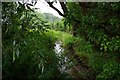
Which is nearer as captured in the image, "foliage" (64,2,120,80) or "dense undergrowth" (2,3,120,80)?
"dense undergrowth" (2,3,120,80)

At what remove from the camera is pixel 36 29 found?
5.43 ft

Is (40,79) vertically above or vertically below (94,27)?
below

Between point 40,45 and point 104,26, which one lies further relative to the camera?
point 104,26

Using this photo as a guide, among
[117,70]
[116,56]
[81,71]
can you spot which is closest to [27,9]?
[117,70]

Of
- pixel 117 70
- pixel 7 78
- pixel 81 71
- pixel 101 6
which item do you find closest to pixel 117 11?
pixel 101 6

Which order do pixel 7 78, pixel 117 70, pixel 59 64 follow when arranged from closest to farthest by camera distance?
pixel 117 70 → pixel 7 78 → pixel 59 64

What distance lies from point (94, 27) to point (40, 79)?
0.81 m

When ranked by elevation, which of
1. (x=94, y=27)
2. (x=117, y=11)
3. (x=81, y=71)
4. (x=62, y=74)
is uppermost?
(x=117, y=11)

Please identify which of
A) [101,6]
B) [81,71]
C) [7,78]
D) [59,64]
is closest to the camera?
[101,6]

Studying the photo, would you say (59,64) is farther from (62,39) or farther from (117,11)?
(62,39)

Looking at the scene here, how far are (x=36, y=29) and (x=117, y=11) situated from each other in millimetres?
973

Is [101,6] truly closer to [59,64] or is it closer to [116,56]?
[116,56]

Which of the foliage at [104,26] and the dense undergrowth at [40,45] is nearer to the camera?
the dense undergrowth at [40,45]

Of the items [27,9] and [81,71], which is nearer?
[27,9]
